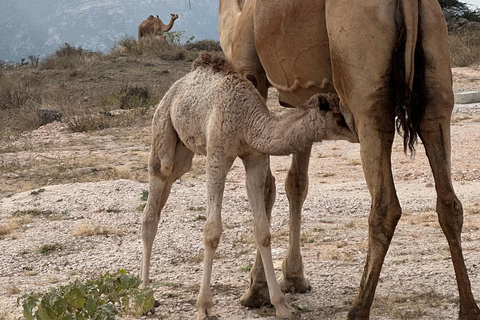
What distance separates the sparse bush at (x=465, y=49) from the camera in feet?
75.3

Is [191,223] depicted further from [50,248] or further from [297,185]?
[297,185]

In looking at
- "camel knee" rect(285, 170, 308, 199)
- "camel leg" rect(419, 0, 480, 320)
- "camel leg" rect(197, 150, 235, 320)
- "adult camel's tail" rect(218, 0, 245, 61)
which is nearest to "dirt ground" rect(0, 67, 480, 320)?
"camel leg" rect(197, 150, 235, 320)

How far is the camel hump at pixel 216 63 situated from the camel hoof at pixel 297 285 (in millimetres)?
1954

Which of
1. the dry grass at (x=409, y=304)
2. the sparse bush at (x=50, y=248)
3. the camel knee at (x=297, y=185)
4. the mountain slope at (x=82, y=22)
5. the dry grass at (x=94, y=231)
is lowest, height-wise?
the sparse bush at (x=50, y=248)

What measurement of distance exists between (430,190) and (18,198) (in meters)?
5.95

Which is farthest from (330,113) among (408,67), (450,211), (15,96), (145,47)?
(145,47)

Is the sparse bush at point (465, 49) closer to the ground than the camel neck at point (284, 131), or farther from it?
farther from it

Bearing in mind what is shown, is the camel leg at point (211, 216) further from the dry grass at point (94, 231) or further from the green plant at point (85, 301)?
the dry grass at point (94, 231)

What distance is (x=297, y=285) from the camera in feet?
19.2

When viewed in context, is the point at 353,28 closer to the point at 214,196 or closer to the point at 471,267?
the point at 214,196

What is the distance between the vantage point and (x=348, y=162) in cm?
1195

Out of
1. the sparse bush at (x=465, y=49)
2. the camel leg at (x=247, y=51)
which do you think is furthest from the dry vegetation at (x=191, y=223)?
the sparse bush at (x=465, y=49)

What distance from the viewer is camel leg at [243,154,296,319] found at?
5020 millimetres

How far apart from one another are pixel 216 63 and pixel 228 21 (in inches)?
59.1
